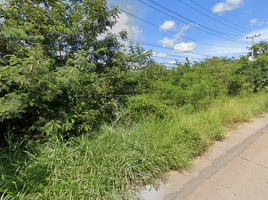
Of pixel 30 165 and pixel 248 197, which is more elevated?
pixel 30 165

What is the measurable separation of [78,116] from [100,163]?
1.04 meters

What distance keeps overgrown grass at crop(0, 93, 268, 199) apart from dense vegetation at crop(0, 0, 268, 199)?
1cm

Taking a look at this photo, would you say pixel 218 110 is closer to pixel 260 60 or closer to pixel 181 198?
pixel 181 198

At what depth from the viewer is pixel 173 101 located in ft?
18.6

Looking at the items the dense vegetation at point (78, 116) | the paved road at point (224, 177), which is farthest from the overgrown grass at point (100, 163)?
the paved road at point (224, 177)

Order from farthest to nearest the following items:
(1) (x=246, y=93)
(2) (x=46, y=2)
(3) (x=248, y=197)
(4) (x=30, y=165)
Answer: (1) (x=246, y=93) < (2) (x=46, y=2) < (4) (x=30, y=165) < (3) (x=248, y=197)

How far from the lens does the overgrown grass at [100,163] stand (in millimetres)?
1913

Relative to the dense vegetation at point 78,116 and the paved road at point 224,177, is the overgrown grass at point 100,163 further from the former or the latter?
the paved road at point 224,177

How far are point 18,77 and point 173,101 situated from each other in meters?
4.83

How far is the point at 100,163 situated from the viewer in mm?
2318

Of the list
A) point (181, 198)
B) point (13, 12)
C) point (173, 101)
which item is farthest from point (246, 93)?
point (13, 12)

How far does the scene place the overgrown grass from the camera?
1.91m

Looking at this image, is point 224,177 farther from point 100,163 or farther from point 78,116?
point 78,116

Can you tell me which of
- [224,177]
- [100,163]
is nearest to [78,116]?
[100,163]
